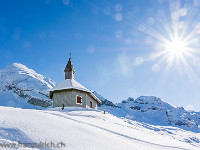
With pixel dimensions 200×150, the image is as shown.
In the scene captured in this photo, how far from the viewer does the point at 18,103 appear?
67875 mm

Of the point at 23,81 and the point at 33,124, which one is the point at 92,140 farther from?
the point at 23,81

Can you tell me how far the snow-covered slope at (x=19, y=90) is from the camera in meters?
69.3

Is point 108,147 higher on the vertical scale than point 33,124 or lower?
lower

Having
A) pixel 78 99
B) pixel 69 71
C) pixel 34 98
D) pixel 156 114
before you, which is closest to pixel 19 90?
pixel 34 98

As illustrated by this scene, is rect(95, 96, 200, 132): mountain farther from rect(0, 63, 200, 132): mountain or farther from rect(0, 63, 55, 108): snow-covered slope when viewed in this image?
rect(0, 63, 55, 108): snow-covered slope

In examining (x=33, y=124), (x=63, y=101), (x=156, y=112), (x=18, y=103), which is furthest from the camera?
(x=156, y=112)

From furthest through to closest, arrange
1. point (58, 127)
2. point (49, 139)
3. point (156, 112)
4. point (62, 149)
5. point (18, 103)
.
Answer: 1. point (156, 112)
2. point (18, 103)
3. point (58, 127)
4. point (49, 139)
5. point (62, 149)

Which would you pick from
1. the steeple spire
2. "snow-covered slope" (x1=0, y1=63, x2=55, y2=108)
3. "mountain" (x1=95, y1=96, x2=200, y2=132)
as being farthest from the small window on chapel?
"mountain" (x1=95, y1=96, x2=200, y2=132)

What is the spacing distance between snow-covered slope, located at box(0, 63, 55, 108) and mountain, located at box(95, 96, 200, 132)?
3560 centimetres

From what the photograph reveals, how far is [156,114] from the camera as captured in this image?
123 meters

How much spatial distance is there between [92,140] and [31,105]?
71.4 metres

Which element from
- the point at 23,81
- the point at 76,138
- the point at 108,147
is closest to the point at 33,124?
the point at 76,138

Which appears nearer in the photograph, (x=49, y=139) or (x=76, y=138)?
Result: (x=49, y=139)

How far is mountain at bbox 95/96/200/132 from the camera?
3932 inches
